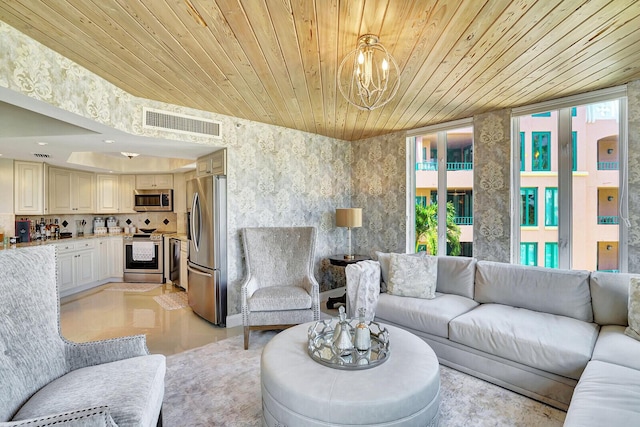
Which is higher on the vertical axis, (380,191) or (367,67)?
(367,67)

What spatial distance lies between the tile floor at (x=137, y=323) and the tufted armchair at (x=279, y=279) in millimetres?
586

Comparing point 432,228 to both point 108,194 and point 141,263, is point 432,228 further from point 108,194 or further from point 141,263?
point 108,194

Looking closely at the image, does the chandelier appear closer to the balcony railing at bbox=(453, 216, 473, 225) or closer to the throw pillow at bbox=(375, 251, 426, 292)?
the throw pillow at bbox=(375, 251, 426, 292)

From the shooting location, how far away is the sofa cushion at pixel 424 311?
2.68 meters

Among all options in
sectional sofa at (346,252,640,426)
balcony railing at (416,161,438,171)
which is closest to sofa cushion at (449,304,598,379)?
sectional sofa at (346,252,640,426)

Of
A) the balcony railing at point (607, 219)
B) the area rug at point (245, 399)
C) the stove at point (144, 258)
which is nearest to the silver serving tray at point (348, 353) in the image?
the area rug at point (245, 399)

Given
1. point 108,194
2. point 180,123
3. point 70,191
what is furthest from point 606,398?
point 108,194

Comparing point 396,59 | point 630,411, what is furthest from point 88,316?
point 630,411

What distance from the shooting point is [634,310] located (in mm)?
2162

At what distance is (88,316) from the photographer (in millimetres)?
4062

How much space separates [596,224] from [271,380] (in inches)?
132

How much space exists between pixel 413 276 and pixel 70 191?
19.5 ft

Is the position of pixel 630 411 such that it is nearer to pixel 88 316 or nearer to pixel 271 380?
pixel 271 380

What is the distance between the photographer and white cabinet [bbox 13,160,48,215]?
465 centimetres
